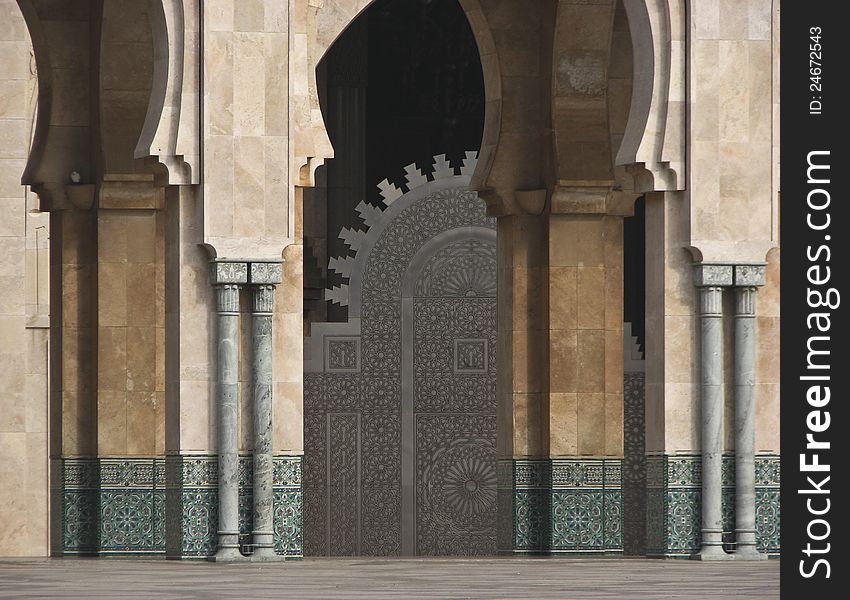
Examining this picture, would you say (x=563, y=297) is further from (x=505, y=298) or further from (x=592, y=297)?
(x=505, y=298)

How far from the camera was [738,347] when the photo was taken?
505 inches

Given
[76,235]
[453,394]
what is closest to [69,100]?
[76,235]

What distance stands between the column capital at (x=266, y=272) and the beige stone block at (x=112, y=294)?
284 cm

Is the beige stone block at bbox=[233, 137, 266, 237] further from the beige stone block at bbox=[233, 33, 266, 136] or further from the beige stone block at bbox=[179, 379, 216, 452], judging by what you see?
the beige stone block at bbox=[179, 379, 216, 452]

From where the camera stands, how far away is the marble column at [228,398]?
12469 millimetres

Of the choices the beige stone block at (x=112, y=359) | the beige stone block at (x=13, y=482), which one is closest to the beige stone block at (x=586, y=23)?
the beige stone block at (x=112, y=359)

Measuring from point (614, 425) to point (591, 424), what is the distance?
156mm

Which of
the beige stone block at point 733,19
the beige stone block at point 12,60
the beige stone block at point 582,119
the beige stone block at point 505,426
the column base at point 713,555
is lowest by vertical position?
the column base at point 713,555

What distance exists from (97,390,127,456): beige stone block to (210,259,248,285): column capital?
2.86m

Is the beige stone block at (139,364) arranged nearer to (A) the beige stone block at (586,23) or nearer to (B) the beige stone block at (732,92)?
(A) the beige stone block at (586,23)

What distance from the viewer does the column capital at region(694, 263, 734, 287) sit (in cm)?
1273

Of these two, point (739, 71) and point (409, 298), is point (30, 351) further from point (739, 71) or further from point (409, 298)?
point (739, 71)
